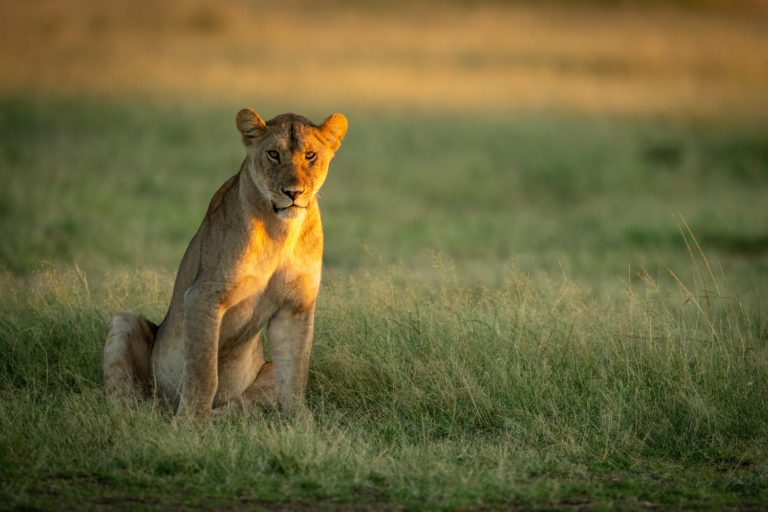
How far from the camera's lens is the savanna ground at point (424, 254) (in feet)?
16.6

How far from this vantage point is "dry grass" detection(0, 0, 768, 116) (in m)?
26.9

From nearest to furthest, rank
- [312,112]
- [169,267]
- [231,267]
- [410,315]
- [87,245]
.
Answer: [231,267] < [410,315] < [169,267] < [87,245] < [312,112]

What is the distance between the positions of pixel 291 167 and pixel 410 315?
1.83 m

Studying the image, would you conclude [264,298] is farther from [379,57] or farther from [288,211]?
[379,57]

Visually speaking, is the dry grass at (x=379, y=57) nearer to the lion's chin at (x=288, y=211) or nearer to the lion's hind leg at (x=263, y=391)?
the lion's hind leg at (x=263, y=391)

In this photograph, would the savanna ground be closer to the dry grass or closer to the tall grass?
the tall grass

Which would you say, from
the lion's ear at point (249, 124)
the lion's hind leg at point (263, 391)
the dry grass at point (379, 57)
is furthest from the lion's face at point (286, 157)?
the dry grass at point (379, 57)

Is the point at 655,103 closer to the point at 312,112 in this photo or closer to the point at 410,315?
the point at 312,112

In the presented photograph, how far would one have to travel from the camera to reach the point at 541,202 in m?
18.4

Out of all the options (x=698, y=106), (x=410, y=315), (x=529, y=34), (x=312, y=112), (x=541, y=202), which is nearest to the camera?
(x=410, y=315)

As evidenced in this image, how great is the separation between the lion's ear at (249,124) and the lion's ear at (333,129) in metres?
0.37

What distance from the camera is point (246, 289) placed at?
5.56 meters

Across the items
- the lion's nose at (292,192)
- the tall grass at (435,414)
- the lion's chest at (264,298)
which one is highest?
the lion's nose at (292,192)

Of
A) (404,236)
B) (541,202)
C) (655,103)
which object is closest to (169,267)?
(404,236)
